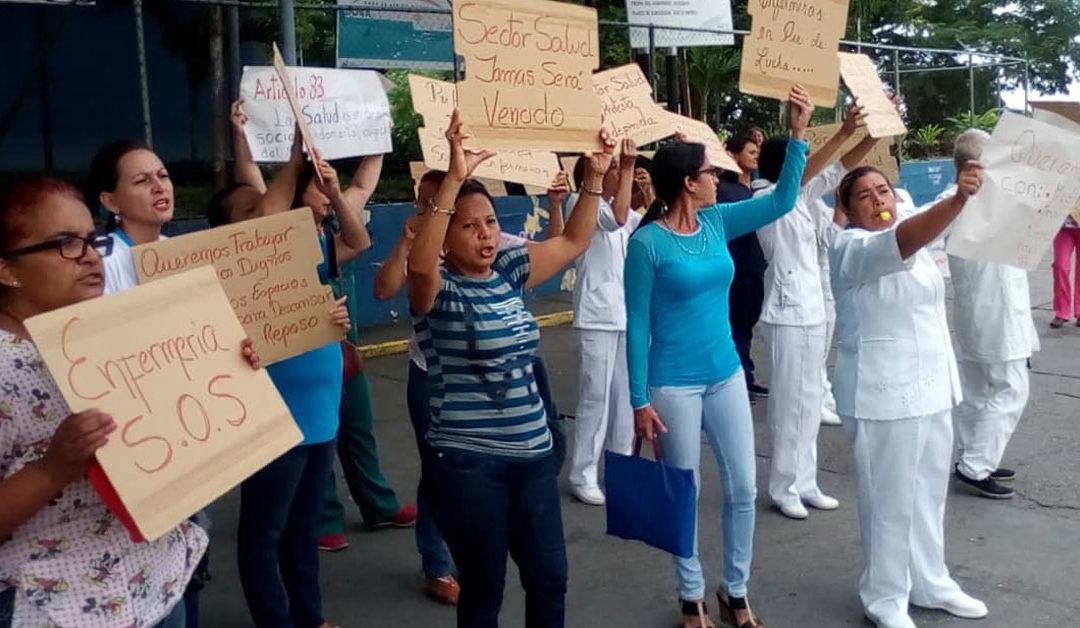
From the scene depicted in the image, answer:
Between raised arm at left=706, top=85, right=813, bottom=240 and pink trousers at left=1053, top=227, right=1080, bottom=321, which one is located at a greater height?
raised arm at left=706, top=85, right=813, bottom=240

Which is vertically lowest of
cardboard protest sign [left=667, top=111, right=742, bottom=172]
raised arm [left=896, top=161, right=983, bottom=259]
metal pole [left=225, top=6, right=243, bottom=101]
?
raised arm [left=896, top=161, right=983, bottom=259]

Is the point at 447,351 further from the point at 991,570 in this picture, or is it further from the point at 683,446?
the point at 991,570

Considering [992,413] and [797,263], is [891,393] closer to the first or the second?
[797,263]

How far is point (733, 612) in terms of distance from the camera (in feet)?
13.2

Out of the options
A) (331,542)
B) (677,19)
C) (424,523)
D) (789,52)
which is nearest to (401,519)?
(331,542)

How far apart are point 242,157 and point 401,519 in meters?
1.85

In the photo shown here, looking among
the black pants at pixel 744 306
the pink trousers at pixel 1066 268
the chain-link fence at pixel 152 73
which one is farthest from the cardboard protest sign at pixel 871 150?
the pink trousers at pixel 1066 268

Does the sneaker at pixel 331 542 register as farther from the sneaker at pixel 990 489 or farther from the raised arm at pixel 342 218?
the sneaker at pixel 990 489

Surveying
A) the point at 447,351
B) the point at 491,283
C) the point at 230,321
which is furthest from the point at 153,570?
the point at 491,283

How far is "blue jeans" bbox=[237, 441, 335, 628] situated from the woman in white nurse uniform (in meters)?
1.89

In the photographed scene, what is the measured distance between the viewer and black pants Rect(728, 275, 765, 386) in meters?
7.41

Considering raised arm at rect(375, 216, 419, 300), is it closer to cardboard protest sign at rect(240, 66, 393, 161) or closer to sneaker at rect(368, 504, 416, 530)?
cardboard protest sign at rect(240, 66, 393, 161)

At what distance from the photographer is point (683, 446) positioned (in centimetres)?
384

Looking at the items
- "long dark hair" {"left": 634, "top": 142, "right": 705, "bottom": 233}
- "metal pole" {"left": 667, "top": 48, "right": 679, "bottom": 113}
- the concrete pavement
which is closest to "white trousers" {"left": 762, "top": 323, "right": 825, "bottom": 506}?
the concrete pavement
